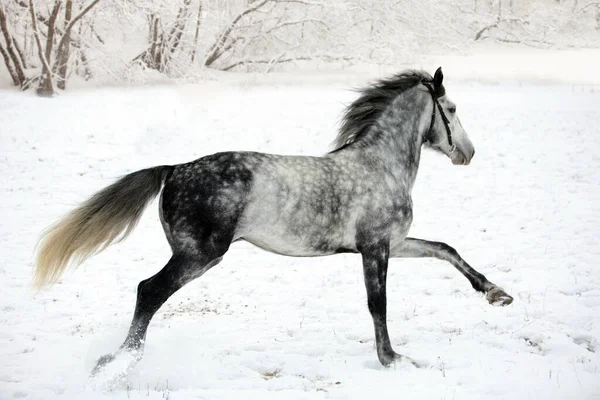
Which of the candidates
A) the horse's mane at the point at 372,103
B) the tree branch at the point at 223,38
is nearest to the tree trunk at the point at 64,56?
the tree branch at the point at 223,38

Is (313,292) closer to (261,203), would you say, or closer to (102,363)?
(261,203)

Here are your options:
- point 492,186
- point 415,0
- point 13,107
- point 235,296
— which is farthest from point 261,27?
point 235,296

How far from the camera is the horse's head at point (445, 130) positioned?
569cm

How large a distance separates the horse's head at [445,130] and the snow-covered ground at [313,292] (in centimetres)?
172

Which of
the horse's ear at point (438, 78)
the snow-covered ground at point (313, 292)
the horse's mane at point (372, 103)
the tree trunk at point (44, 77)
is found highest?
the horse's ear at point (438, 78)

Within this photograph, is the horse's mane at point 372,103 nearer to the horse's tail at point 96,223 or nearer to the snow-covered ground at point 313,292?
the horse's tail at point 96,223

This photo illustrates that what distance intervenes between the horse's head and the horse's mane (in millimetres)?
158

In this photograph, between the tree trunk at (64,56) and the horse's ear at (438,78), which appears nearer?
the horse's ear at (438,78)

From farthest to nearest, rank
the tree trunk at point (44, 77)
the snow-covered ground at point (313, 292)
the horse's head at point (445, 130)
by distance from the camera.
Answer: the tree trunk at point (44, 77), the horse's head at point (445, 130), the snow-covered ground at point (313, 292)

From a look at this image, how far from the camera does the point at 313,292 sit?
7.38 meters

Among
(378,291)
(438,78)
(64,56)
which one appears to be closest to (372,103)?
(438,78)

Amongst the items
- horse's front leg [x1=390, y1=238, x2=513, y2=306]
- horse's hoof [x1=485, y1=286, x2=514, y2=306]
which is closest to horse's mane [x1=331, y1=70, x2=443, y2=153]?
horse's front leg [x1=390, y1=238, x2=513, y2=306]

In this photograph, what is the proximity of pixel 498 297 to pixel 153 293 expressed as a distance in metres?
2.82

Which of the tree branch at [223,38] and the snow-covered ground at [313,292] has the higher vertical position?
the tree branch at [223,38]
